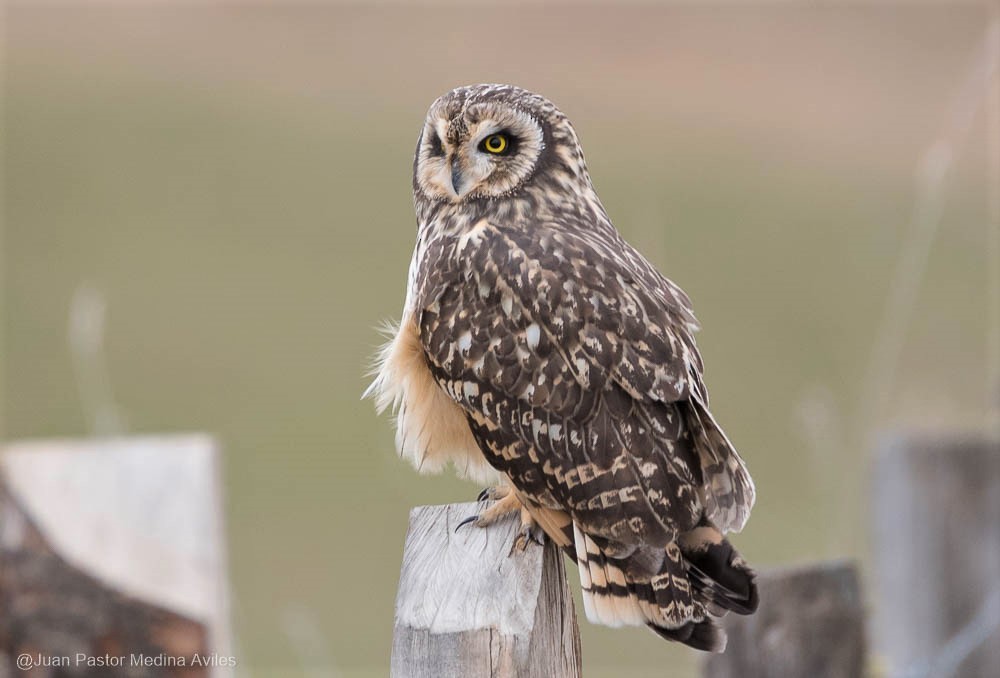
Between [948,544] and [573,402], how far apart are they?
2047mm

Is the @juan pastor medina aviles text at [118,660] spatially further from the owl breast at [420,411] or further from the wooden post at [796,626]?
the wooden post at [796,626]

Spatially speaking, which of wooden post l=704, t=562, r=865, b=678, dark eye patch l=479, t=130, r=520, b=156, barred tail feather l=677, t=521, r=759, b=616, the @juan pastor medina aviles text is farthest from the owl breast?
the @juan pastor medina aviles text

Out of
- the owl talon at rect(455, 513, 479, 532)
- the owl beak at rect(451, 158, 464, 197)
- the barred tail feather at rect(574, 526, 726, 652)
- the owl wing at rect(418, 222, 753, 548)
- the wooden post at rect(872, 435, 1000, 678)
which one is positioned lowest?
the wooden post at rect(872, 435, 1000, 678)

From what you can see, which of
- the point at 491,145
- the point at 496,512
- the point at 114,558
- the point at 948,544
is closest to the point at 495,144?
the point at 491,145

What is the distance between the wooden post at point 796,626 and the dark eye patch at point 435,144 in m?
1.30

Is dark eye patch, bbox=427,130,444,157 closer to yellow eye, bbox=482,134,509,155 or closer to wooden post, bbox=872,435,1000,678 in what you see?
yellow eye, bbox=482,134,509,155

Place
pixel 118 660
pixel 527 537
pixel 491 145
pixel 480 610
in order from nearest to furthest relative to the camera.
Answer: pixel 480 610
pixel 527 537
pixel 491 145
pixel 118 660

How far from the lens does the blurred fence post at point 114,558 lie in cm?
313

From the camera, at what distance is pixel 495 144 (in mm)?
2846

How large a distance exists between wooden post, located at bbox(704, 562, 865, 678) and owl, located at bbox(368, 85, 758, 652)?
1.34 ft

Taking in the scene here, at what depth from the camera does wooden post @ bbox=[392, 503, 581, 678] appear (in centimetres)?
184

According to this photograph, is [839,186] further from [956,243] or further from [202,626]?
[202,626]

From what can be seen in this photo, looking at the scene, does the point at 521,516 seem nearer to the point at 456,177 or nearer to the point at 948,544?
the point at 456,177

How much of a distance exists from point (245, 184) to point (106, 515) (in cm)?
282
